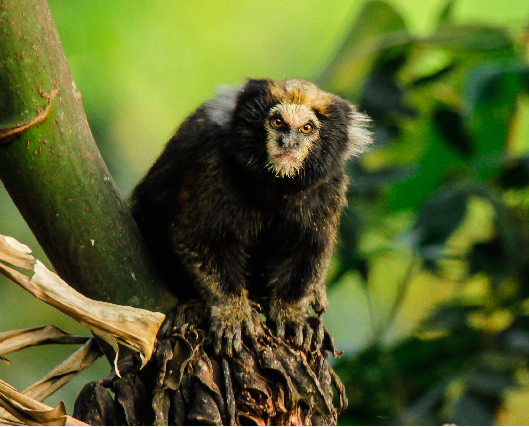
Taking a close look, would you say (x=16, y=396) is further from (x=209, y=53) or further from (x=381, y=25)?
(x=209, y=53)

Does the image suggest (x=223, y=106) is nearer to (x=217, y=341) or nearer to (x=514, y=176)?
(x=217, y=341)

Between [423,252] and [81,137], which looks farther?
Answer: [423,252]

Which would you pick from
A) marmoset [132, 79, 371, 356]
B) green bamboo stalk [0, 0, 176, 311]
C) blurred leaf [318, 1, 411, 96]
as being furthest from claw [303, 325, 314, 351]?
blurred leaf [318, 1, 411, 96]

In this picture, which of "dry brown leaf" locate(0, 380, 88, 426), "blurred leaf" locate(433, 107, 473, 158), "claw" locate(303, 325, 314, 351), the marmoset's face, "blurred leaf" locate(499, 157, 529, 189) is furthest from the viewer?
"blurred leaf" locate(433, 107, 473, 158)

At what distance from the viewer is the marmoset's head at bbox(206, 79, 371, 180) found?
6.20 ft

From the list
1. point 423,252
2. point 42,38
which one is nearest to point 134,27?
point 423,252

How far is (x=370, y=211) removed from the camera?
3.21 m

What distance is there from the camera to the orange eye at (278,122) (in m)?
1.92

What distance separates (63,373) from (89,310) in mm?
384

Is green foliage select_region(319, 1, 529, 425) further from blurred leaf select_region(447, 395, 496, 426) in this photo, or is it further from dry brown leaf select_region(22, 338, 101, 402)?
dry brown leaf select_region(22, 338, 101, 402)

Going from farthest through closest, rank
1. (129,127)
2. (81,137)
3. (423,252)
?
(129,127)
(423,252)
(81,137)

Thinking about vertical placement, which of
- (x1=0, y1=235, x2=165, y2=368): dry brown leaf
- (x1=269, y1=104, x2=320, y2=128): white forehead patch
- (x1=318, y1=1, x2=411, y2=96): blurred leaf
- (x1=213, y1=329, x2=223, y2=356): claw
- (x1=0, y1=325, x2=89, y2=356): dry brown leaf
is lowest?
(x1=0, y1=325, x2=89, y2=356): dry brown leaf

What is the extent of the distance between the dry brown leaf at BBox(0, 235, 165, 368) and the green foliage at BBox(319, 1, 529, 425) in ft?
5.44

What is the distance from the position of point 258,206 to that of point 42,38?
0.87 m
